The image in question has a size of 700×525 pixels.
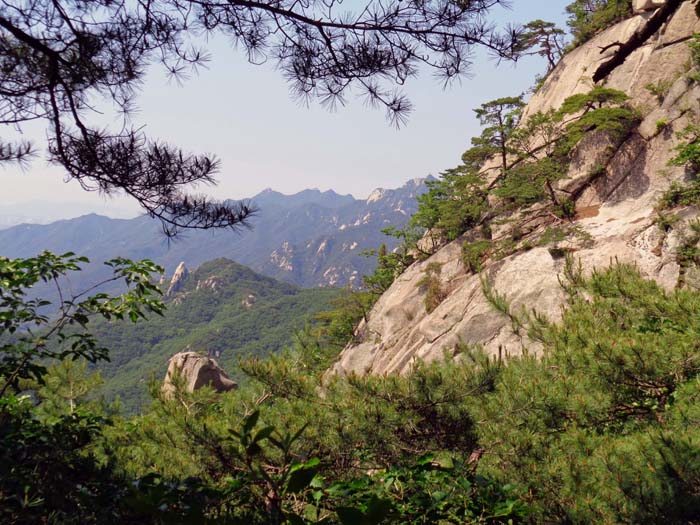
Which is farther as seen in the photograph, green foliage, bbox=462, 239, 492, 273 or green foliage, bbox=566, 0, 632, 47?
green foliage, bbox=566, 0, 632, 47

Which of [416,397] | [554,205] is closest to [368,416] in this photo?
[416,397]

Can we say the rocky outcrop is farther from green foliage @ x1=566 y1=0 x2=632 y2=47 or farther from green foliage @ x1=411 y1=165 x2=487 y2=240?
green foliage @ x1=566 y1=0 x2=632 y2=47

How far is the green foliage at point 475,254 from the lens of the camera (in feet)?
50.8

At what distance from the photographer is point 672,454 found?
→ 10.1ft

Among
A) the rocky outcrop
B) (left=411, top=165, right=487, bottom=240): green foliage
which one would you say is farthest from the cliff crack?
the rocky outcrop

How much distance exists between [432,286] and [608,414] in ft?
41.1

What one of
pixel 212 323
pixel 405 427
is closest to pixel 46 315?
pixel 405 427

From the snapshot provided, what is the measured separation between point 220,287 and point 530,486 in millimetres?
163767

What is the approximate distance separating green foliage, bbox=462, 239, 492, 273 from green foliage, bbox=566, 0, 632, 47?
12831 mm

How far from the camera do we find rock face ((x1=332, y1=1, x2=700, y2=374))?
11.4m

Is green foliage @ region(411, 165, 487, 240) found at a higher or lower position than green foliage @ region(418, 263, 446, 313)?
higher

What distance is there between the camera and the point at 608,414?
435 centimetres

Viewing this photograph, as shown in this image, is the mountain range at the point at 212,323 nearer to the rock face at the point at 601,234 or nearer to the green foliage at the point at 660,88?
the rock face at the point at 601,234

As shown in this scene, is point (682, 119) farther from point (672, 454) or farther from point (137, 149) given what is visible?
point (137, 149)
